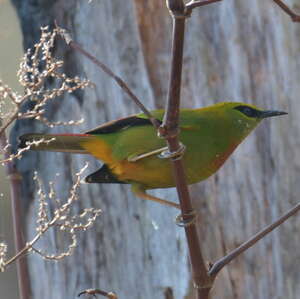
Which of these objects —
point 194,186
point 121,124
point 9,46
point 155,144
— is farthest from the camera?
point 9,46

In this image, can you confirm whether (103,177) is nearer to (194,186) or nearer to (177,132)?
(194,186)

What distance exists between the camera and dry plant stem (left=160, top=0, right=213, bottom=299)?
142 cm

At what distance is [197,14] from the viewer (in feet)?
10.5

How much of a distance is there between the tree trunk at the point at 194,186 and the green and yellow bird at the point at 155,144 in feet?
1.18

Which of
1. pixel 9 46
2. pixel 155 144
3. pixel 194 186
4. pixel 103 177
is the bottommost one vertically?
pixel 194 186

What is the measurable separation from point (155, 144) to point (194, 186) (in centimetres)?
63

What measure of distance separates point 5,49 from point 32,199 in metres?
1.13

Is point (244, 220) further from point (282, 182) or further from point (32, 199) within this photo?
point (32, 199)

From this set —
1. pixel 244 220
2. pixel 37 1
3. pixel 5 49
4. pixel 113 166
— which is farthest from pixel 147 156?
pixel 5 49

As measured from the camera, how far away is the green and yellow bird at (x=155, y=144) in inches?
97.1

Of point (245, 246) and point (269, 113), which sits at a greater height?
point (269, 113)

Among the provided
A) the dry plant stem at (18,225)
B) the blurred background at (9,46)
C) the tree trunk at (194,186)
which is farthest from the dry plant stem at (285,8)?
the blurred background at (9,46)

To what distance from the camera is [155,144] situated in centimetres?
250

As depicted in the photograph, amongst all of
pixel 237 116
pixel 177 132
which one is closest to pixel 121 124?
pixel 237 116
